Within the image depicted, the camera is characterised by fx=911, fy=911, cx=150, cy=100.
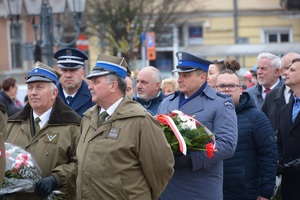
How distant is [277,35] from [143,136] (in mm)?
32639

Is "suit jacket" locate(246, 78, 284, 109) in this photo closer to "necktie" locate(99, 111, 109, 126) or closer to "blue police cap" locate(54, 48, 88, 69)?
"blue police cap" locate(54, 48, 88, 69)

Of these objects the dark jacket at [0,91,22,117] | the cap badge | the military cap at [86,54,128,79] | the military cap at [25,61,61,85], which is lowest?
the dark jacket at [0,91,22,117]

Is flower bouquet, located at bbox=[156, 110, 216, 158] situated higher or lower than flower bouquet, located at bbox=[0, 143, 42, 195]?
higher

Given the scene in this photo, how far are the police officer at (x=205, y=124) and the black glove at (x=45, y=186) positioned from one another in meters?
1.03

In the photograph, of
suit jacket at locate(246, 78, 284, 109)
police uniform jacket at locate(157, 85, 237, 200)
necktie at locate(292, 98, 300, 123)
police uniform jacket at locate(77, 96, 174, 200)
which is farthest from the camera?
suit jacket at locate(246, 78, 284, 109)

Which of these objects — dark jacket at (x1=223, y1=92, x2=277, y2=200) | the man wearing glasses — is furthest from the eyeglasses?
dark jacket at (x1=223, y1=92, x2=277, y2=200)

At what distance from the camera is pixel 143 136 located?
23.9ft

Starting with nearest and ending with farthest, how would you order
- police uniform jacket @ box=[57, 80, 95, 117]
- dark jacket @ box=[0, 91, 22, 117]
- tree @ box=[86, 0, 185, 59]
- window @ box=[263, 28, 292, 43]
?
police uniform jacket @ box=[57, 80, 95, 117] → dark jacket @ box=[0, 91, 22, 117] → tree @ box=[86, 0, 185, 59] → window @ box=[263, 28, 292, 43]

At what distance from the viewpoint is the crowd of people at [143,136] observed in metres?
7.32

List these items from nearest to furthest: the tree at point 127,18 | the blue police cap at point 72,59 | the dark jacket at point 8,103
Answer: the blue police cap at point 72,59, the dark jacket at point 8,103, the tree at point 127,18

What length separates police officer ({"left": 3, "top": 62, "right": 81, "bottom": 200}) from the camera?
318 inches

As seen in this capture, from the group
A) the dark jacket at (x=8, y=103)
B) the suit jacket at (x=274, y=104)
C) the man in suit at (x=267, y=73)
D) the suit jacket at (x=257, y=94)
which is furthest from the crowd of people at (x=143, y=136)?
the dark jacket at (x=8, y=103)

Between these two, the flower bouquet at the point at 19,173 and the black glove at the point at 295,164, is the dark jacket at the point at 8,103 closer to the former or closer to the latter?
the black glove at the point at 295,164

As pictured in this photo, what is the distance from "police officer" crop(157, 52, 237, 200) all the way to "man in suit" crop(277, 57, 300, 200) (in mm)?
1476
